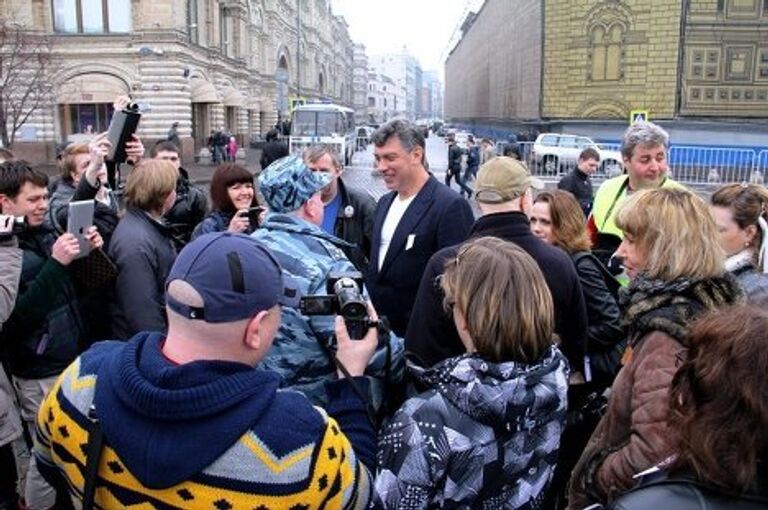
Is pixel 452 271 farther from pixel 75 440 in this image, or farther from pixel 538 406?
pixel 75 440

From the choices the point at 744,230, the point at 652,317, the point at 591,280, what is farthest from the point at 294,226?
the point at 744,230

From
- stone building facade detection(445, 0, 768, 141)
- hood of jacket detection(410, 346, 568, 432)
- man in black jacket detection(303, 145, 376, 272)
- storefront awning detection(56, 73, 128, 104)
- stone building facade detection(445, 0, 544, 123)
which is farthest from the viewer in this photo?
stone building facade detection(445, 0, 544, 123)

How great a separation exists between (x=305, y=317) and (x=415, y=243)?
1.75m

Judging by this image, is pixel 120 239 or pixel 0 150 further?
pixel 0 150

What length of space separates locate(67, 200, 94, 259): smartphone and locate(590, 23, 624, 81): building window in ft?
103

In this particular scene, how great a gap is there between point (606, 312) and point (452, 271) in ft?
5.68

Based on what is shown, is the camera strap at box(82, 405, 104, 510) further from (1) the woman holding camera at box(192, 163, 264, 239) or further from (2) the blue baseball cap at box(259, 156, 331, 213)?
(1) the woman holding camera at box(192, 163, 264, 239)

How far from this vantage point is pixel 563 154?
Result: 25391mm

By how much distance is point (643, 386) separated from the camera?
6.97ft

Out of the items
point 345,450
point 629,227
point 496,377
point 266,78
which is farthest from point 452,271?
point 266,78

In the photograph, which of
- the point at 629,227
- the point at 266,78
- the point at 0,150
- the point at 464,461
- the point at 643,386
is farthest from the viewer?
the point at 266,78

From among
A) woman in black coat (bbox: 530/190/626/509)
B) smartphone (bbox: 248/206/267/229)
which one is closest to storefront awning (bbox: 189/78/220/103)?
smartphone (bbox: 248/206/267/229)

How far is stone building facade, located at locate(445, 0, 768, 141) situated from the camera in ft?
99.2

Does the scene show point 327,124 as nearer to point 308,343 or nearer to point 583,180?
point 583,180
